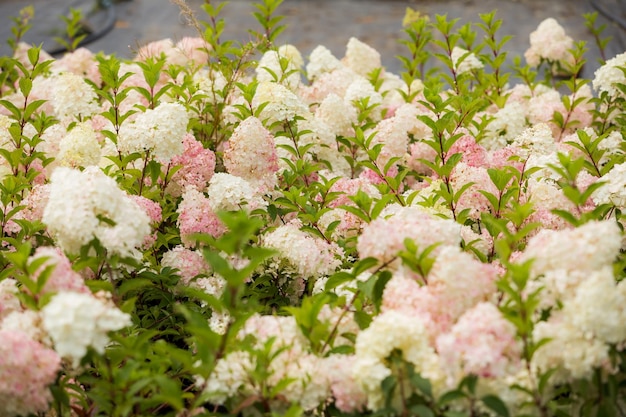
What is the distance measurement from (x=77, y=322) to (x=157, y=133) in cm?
109

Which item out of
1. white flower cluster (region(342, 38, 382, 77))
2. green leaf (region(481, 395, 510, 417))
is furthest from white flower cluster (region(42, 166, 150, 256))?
white flower cluster (region(342, 38, 382, 77))

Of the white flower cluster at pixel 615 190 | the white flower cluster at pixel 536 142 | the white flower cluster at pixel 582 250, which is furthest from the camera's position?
the white flower cluster at pixel 536 142

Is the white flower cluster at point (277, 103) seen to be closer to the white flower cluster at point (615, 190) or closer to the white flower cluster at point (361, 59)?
the white flower cluster at point (615, 190)

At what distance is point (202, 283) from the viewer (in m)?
2.34

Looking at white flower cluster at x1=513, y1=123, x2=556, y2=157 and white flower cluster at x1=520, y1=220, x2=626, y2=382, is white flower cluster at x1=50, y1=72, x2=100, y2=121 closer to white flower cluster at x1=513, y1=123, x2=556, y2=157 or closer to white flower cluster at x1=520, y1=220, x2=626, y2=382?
white flower cluster at x1=513, y1=123, x2=556, y2=157

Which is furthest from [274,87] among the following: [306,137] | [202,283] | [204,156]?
[202,283]

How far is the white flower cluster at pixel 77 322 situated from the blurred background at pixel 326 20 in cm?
764

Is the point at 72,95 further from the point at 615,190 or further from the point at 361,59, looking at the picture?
the point at 615,190

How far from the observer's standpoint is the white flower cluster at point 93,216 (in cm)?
183

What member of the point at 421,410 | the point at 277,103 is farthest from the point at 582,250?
the point at 277,103

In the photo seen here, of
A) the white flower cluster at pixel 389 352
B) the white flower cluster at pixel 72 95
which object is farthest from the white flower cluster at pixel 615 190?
the white flower cluster at pixel 72 95

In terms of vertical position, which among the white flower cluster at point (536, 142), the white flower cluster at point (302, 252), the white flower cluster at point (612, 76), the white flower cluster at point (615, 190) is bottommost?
the white flower cluster at point (302, 252)

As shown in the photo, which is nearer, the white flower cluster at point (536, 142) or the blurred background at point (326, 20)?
the white flower cluster at point (536, 142)

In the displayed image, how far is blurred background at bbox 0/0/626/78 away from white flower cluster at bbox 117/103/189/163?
21.6 ft
